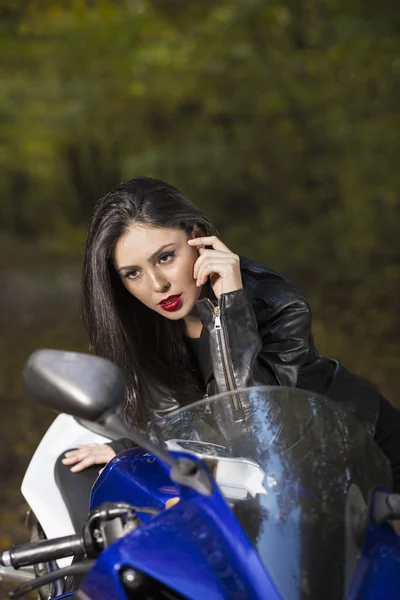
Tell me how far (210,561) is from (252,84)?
29.4 feet

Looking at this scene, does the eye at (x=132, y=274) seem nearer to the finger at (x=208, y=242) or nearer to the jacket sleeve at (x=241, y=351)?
the finger at (x=208, y=242)

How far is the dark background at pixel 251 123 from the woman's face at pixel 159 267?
16.5 ft

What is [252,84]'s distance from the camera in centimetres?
962

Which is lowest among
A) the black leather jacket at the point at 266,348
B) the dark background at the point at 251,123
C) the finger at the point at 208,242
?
the black leather jacket at the point at 266,348

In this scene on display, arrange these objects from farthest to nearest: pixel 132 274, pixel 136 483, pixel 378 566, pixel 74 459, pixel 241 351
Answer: pixel 74 459, pixel 132 274, pixel 241 351, pixel 136 483, pixel 378 566

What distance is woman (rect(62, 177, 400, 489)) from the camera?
2.23 m

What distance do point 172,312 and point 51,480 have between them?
0.59m

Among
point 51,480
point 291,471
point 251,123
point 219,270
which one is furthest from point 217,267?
point 251,123

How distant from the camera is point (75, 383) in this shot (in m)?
1.26

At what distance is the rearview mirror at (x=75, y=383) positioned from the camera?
1.25 metres

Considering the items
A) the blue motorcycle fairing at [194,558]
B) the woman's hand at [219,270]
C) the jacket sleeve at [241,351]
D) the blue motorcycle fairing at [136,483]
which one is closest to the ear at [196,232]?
the woman's hand at [219,270]

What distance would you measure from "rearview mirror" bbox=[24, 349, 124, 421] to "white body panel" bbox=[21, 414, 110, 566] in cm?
96

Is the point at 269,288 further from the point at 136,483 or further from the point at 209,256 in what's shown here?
the point at 136,483

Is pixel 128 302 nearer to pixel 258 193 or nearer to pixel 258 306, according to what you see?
pixel 258 306
